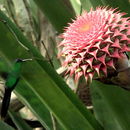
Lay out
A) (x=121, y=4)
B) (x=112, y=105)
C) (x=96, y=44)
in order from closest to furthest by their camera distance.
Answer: (x=96, y=44) < (x=112, y=105) < (x=121, y=4)

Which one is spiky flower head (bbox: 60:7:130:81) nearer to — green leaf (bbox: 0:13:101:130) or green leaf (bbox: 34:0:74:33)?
green leaf (bbox: 0:13:101:130)

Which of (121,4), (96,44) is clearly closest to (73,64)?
(96,44)

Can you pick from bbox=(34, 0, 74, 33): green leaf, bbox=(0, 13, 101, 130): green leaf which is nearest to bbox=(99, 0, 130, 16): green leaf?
bbox=(34, 0, 74, 33): green leaf

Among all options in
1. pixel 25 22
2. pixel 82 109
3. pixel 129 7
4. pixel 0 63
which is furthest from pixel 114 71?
pixel 25 22

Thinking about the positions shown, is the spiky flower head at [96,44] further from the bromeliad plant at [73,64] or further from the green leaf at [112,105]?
the green leaf at [112,105]

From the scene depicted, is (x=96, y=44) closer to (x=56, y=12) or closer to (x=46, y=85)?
(x=46, y=85)
